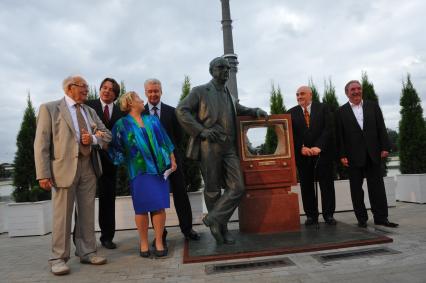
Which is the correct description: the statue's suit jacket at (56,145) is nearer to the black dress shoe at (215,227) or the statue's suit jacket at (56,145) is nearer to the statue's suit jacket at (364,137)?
the black dress shoe at (215,227)

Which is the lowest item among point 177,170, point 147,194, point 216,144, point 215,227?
point 215,227

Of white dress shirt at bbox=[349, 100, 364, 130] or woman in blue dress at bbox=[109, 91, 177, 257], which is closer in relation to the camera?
woman in blue dress at bbox=[109, 91, 177, 257]

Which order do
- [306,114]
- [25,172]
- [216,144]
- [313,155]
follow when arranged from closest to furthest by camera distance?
[216,144] → [313,155] → [306,114] → [25,172]

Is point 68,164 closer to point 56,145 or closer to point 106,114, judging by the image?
point 56,145

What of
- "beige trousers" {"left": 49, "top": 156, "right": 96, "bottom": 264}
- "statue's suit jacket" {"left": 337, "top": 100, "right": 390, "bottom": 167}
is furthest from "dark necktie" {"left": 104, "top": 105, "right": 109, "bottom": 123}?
"statue's suit jacket" {"left": 337, "top": 100, "right": 390, "bottom": 167}

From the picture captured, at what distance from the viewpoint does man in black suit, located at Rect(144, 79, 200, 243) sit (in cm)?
464

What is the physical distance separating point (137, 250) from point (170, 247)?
1.33 feet

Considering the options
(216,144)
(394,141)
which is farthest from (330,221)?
(394,141)

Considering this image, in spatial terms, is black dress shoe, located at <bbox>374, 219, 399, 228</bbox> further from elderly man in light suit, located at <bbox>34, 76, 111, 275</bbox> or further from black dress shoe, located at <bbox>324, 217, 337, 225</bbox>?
elderly man in light suit, located at <bbox>34, 76, 111, 275</bbox>

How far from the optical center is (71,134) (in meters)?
3.69

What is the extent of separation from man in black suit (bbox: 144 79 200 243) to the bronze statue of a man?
0.50 m

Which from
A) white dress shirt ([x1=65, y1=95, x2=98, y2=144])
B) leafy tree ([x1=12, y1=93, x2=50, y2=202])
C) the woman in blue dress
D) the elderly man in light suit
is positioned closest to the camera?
the elderly man in light suit

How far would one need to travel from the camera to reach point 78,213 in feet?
12.8

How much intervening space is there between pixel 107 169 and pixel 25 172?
113 inches
